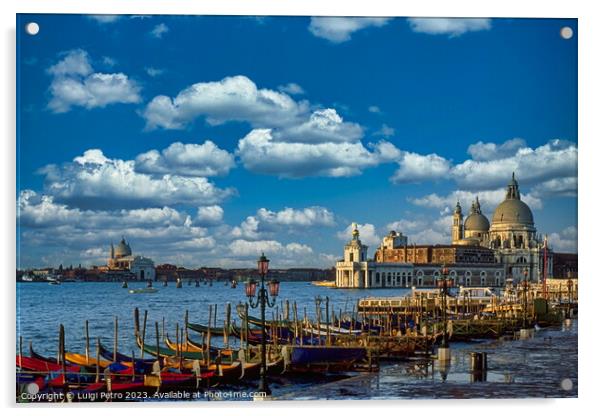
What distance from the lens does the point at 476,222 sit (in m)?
13.5

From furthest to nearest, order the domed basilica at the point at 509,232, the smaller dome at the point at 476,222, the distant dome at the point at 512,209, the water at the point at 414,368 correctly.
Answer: the smaller dome at the point at 476,222 < the domed basilica at the point at 509,232 < the distant dome at the point at 512,209 < the water at the point at 414,368

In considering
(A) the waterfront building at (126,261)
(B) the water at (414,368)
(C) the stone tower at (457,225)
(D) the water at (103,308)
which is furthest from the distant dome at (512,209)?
(A) the waterfront building at (126,261)

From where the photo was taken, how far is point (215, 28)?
Result: 31.7 ft

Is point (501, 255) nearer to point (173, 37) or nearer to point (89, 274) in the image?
point (89, 274)

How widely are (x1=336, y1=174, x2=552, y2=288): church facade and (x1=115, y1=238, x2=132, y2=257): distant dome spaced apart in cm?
239

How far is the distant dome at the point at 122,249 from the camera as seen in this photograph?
11.1 meters

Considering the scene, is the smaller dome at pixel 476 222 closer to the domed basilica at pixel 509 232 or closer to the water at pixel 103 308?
the domed basilica at pixel 509 232

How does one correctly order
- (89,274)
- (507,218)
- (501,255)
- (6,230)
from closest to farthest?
(6,230)
(89,274)
(507,218)
(501,255)

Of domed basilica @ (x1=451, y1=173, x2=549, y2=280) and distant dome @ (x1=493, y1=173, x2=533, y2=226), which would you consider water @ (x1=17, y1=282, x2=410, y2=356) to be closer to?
domed basilica @ (x1=451, y1=173, x2=549, y2=280)

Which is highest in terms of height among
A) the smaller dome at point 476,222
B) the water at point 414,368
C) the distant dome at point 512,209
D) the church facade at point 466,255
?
the distant dome at point 512,209

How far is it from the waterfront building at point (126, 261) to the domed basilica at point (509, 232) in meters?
3.57

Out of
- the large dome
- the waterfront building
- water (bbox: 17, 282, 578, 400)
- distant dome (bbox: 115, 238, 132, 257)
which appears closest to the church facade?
the large dome

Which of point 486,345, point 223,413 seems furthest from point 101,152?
point 486,345

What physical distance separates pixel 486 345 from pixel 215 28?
Result: 8291 mm
